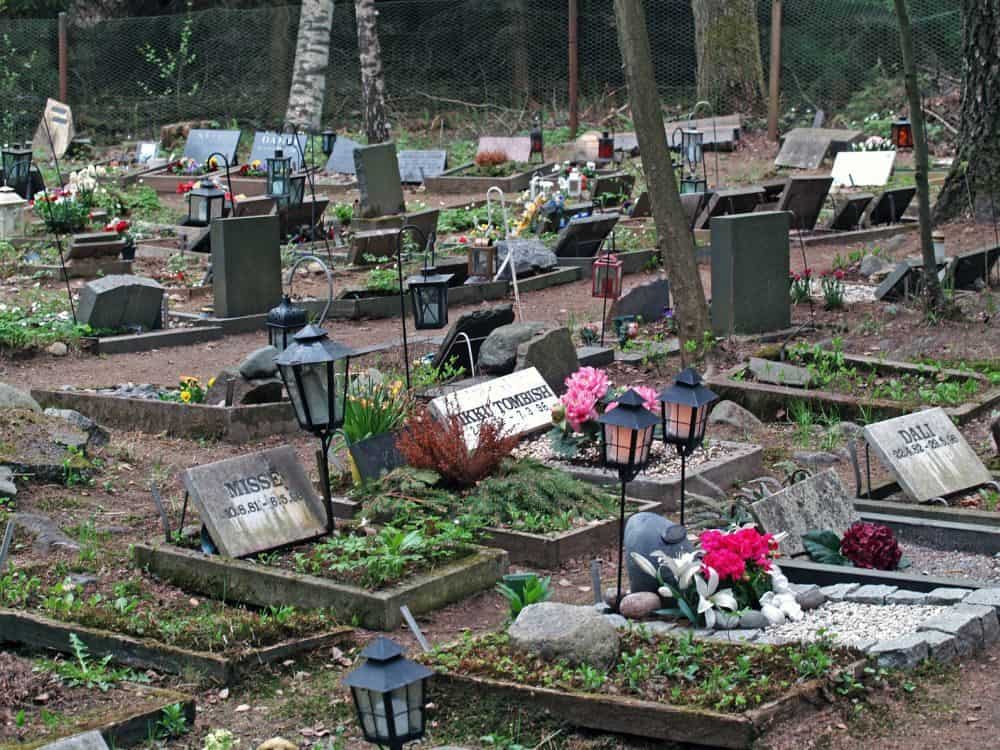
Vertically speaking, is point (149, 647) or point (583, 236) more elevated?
point (583, 236)

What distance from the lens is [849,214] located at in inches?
731

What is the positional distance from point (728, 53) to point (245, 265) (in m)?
16.1

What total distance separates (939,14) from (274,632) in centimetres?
2556

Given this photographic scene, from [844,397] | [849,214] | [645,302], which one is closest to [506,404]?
[844,397]

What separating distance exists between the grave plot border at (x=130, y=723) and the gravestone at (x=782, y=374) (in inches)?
250

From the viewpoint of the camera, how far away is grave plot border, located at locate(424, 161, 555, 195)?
24.0 m

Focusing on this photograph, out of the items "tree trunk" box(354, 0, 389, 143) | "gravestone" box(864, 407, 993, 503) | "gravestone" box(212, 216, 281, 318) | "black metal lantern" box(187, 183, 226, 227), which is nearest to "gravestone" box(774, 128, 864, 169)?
"tree trunk" box(354, 0, 389, 143)

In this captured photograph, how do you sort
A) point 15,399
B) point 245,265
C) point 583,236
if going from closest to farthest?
point 15,399
point 245,265
point 583,236

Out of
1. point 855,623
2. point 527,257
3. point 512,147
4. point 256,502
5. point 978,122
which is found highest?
point 978,122

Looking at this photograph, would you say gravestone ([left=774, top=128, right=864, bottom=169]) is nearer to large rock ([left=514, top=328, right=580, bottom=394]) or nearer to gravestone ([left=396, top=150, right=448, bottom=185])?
gravestone ([left=396, top=150, right=448, bottom=185])

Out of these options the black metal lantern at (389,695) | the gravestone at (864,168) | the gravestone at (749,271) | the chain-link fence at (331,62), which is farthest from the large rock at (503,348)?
the chain-link fence at (331,62)

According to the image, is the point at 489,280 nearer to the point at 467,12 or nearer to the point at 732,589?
the point at 732,589

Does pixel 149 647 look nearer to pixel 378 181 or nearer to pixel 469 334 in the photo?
pixel 469 334

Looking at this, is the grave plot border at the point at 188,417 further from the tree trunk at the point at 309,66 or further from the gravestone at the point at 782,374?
the tree trunk at the point at 309,66
